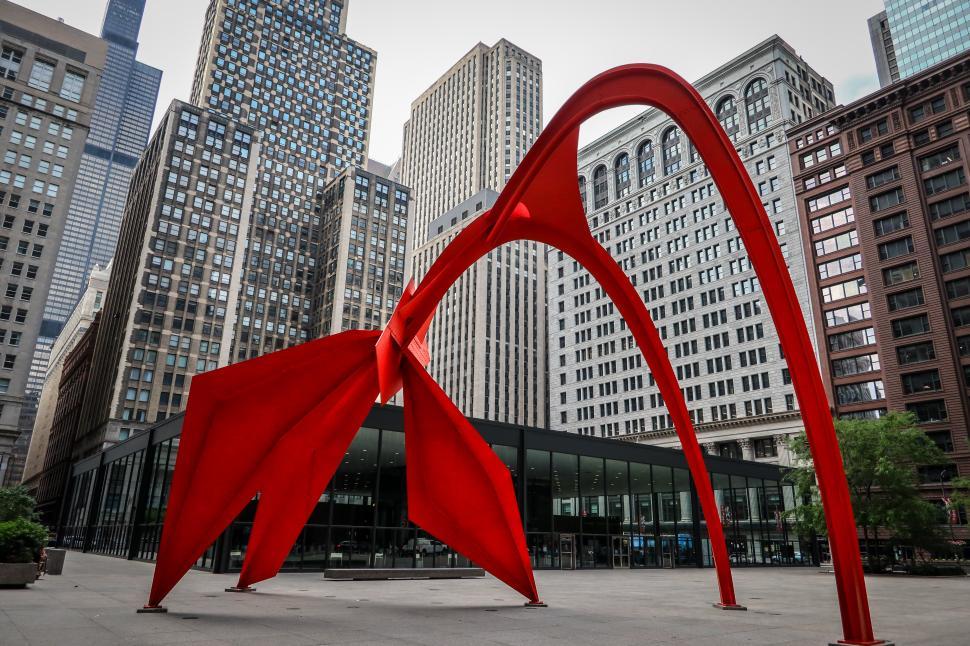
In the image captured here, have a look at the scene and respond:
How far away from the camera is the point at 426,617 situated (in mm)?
12109

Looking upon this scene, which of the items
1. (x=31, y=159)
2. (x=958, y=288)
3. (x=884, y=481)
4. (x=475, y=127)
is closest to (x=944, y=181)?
(x=958, y=288)

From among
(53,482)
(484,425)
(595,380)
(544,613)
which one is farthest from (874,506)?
(53,482)

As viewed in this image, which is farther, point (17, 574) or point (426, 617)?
point (17, 574)

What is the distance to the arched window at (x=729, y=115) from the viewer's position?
85.4 meters

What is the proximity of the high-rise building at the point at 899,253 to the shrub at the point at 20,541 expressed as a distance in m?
64.5

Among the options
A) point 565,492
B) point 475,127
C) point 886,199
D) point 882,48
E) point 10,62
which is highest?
point 882,48

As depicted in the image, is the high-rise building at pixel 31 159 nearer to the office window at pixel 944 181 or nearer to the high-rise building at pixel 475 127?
the high-rise building at pixel 475 127

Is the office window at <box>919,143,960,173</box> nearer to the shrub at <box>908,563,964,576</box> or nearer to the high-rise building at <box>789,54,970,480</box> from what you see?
the high-rise building at <box>789,54,970,480</box>

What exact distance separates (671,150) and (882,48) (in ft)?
299

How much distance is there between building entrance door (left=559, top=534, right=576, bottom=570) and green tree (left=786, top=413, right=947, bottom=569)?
14855mm

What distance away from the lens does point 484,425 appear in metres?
29.2

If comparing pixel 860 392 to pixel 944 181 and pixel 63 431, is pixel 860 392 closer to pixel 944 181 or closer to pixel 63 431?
pixel 944 181

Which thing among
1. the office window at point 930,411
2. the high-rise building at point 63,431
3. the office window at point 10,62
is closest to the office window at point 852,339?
the office window at point 930,411

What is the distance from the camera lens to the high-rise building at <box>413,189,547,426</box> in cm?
11869
